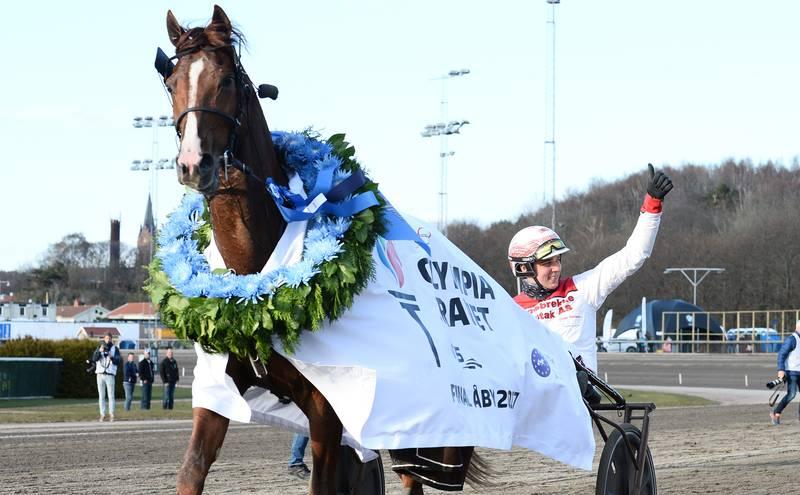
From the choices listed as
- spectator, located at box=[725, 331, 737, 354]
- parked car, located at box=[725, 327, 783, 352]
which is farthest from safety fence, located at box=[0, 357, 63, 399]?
spectator, located at box=[725, 331, 737, 354]

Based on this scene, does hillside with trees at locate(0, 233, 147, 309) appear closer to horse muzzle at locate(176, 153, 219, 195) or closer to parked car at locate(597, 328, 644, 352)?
parked car at locate(597, 328, 644, 352)

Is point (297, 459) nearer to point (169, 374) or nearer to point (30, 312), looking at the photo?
point (169, 374)

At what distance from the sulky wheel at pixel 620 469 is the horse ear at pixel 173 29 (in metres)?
3.31

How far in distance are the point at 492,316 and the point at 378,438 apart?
1.28 m

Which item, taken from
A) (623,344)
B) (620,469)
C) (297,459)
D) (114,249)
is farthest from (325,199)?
(114,249)

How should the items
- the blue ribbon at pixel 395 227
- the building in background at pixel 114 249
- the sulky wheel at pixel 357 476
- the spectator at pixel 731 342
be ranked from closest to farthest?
1. the blue ribbon at pixel 395 227
2. the sulky wheel at pixel 357 476
3. the spectator at pixel 731 342
4. the building in background at pixel 114 249

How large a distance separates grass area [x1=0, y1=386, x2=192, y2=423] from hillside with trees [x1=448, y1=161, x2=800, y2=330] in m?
52.1

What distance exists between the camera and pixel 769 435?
1628 cm

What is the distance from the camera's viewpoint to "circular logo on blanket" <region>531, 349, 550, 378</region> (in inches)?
244

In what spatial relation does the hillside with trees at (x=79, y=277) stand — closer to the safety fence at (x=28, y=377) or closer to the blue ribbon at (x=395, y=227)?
the safety fence at (x=28, y=377)

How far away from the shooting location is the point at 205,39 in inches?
193

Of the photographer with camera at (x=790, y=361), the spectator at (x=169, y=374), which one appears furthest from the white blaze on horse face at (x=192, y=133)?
the spectator at (x=169, y=374)

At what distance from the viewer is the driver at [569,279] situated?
22.6ft

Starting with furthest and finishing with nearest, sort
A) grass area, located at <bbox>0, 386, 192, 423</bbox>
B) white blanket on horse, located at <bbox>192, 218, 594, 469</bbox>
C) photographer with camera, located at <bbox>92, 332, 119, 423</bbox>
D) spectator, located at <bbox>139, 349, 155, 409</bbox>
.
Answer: spectator, located at <bbox>139, 349, 155, 409</bbox>, grass area, located at <bbox>0, 386, 192, 423</bbox>, photographer with camera, located at <bbox>92, 332, 119, 423</bbox>, white blanket on horse, located at <bbox>192, 218, 594, 469</bbox>
